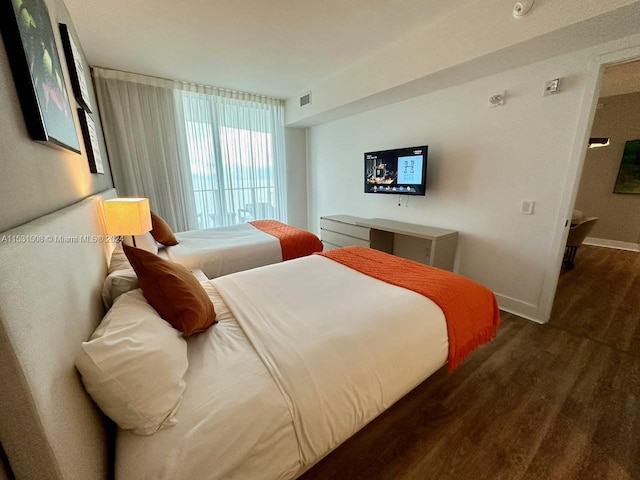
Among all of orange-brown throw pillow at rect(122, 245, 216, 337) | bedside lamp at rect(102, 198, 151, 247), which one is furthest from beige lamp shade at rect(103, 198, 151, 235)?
orange-brown throw pillow at rect(122, 245, 216, 337)

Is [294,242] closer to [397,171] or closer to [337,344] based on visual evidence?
[397,171]

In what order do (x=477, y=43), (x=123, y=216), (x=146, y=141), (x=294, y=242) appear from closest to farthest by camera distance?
(x=123, y=216) < (x=477, y=43) < (x=294, y=242) < (x=146, y=141)

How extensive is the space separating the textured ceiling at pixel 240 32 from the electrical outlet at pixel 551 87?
3.11 feet

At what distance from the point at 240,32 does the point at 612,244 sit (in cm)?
632

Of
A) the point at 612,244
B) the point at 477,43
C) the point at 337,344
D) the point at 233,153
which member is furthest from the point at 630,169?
the point at 233,153

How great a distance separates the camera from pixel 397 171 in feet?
10.7

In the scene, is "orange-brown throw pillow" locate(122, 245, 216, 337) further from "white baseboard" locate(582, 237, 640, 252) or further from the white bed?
"white baseboard" locate(582, 237, 640, 252)

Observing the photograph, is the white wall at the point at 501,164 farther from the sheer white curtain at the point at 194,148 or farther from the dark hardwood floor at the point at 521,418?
the sheer white curtain at the point at 194,148

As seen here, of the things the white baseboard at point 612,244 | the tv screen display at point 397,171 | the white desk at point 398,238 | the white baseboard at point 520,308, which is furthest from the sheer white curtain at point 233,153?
the white baseboard at point 612,244

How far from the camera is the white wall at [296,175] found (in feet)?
15.6

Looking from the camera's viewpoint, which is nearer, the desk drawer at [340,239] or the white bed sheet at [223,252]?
the white bed sheet at [223,252]

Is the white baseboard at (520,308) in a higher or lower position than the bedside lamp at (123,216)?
lower

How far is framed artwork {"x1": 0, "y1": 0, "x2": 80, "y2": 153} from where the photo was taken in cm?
78

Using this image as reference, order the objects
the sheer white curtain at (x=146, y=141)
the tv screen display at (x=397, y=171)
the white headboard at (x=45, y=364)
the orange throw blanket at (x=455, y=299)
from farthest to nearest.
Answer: the sheer white curtain at (x=146, y=141), the tv screen display at (x=397, y=171), the orange throw blanket at (x=455, y=299), the white headboard at (x=45, y=364)
